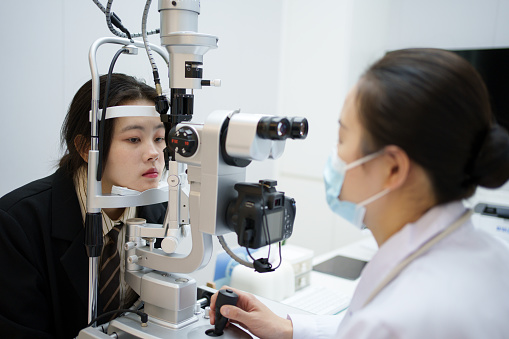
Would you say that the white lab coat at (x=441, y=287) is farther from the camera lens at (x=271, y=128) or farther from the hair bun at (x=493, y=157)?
the camera lens at (x=271, y=128)

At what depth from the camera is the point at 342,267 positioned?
2.05 m

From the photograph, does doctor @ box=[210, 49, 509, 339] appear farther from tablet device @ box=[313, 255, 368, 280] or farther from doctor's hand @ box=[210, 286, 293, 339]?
tablet device @ box=[313, 255, 368, 280]

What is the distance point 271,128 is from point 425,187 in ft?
1.04

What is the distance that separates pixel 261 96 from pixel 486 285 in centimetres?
207

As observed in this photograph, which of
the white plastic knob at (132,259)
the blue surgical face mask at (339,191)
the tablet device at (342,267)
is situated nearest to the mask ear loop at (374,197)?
the blue surgical face mask at (339,191)

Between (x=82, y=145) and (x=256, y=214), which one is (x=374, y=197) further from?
(x=82, y=145)

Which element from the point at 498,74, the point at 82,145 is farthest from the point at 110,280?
the point at 498,74

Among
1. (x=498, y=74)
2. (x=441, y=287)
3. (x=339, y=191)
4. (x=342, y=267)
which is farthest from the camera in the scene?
(x=498, y=74)

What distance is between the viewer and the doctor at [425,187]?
681 millimetres

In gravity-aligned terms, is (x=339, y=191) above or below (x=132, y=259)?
above

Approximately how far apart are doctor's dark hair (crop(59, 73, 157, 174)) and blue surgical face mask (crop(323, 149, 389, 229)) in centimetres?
67

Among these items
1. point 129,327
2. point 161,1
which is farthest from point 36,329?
point 161,1

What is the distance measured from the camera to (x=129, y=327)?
983mm

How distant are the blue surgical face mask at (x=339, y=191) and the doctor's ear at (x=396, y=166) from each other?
0.14 feet
